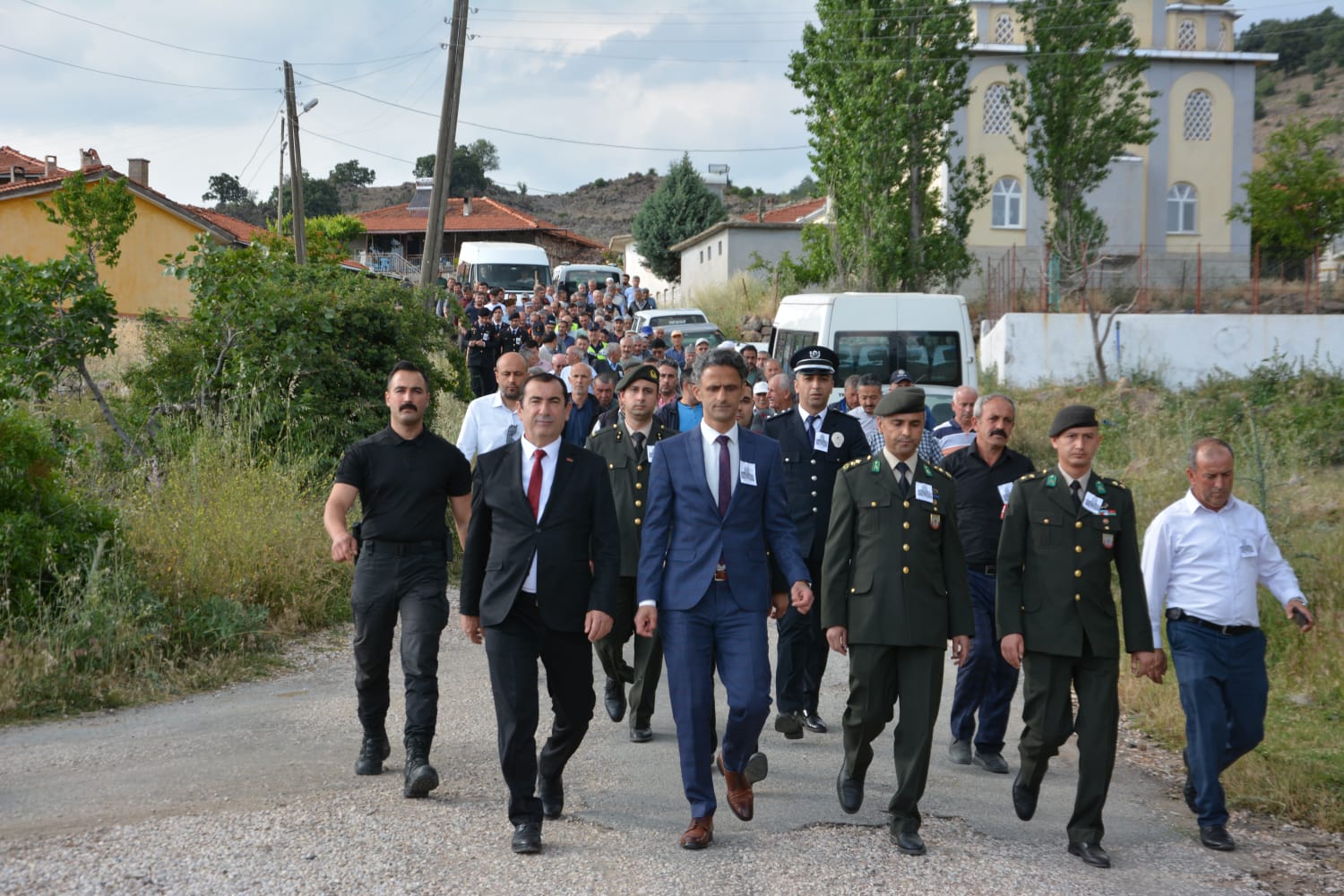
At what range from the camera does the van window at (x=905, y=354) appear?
15750mm

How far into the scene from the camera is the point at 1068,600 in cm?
594

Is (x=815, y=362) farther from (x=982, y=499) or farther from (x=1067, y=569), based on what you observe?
(x=1067, y=569)

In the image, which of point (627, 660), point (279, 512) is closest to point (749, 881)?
point (627, 660)

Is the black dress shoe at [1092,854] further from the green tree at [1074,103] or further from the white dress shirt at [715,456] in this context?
the green tree at [1074,103]

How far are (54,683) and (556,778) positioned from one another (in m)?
3.70

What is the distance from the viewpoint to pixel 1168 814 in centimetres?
646

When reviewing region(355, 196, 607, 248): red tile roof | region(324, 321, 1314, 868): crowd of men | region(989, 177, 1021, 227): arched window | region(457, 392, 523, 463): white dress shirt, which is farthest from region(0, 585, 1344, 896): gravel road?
region(355, 196, 607, 248): red tile roof

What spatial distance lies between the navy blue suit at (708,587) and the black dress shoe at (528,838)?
69 cm

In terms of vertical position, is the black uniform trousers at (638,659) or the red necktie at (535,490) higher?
the red necktie at (535,490)

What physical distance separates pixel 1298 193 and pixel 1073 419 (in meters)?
38.2

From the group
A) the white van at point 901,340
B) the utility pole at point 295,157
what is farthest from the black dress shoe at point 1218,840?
the utility pole at point 295,157

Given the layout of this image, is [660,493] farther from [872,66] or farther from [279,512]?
[872,66]

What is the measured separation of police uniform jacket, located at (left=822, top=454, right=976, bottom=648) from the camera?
5.87 meters

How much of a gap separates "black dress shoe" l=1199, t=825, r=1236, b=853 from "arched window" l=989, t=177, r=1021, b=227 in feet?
129
